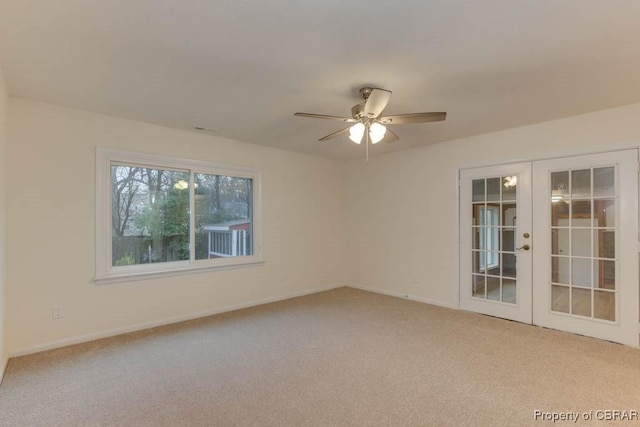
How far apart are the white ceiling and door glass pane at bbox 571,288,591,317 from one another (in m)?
1.91

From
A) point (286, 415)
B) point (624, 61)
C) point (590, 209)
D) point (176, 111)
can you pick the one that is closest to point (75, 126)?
point (176, 111)

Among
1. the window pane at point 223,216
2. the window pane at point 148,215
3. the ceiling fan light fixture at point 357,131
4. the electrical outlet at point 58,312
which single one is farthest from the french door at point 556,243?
the electrical outlet at point 58,312

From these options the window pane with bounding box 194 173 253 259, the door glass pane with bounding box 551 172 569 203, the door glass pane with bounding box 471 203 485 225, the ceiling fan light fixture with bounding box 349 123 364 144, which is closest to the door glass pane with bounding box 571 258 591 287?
the door glass pane with bounding box 551 172 569 203

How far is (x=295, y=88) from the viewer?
2.73 m

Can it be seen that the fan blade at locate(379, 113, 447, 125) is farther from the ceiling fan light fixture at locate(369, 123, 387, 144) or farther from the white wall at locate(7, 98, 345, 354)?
the white wall at locate(7, 98, 345, 354)

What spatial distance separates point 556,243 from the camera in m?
3.62

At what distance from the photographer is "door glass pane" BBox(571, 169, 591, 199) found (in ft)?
11.2

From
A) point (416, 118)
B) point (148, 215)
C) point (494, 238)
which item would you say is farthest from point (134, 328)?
point (494, 238)

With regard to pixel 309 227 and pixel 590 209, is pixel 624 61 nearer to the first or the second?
pixel 590 209

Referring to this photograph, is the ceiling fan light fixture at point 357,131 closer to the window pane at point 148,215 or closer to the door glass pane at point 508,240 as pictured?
the window pane at point 148,215

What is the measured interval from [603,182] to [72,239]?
546 cm

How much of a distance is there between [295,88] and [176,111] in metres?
1.39

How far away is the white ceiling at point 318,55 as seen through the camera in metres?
1.75

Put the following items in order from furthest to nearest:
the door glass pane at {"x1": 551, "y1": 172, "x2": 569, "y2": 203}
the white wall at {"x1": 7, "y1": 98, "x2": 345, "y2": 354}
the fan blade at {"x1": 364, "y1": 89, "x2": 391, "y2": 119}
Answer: the door glass pane at {"x1": 551, "y1": 172, "x2": 569, "y2": 203}, the white wall at {"x1": 7, "y1": 98, "x2": 345, "y2": 354}, the fan blade at {"x1": 364, "y1": 89, "x2": 391, "y2": 119}
